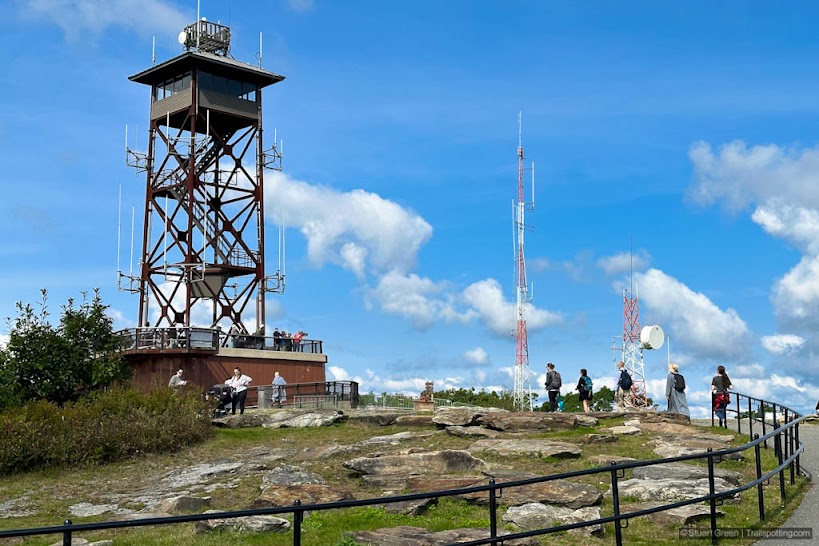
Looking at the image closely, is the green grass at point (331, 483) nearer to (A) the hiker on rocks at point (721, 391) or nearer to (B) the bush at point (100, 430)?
(B) the bush at point (100, 430)

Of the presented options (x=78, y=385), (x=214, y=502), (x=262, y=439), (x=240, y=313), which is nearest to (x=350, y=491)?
(x=214, y=502)

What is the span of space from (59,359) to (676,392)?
79.3 feet

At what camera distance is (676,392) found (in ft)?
96.0

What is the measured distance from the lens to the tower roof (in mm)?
49469

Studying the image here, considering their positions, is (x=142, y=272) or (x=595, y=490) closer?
(x=595, y=490)

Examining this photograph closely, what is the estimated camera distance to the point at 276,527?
15492 mm

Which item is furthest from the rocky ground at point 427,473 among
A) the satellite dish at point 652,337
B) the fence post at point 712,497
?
the satellite dish at point 652,337

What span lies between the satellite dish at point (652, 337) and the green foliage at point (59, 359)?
2168 centimetres

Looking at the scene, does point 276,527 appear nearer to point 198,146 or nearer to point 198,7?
point 198,146

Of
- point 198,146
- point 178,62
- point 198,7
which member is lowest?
point 198,146

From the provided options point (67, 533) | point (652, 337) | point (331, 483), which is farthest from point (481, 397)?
point (67, 533)

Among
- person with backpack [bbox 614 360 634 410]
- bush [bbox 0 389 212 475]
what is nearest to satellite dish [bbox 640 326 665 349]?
person with backpack [bbox 614 360 634 410]

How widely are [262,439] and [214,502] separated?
377 inches

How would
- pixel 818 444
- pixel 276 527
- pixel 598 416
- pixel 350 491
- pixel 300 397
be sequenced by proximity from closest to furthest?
pixel 276 527 → pixel 350 491 → pixel 818 444 → pixel 598 416 → pixel 300 397
